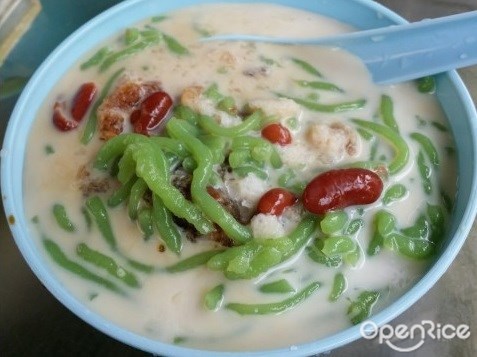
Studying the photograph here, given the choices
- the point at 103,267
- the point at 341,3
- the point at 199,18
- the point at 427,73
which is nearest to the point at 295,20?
the point at 341,3

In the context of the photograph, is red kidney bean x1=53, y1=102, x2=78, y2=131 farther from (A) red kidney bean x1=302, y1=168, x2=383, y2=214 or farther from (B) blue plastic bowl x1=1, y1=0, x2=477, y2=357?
(A) red kidney bean x1=302, y1=168, x2=383, y2=214

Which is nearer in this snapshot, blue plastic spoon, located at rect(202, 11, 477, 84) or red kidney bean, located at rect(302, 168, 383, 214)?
red kidney bean, located at rect(302, 168, 383, 214)

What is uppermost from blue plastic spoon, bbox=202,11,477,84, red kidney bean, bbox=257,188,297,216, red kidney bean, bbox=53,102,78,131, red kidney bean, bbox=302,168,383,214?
blue plastic spoon, bbox=202,11,477,84

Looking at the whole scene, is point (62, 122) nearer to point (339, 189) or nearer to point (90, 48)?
point (90, 48)

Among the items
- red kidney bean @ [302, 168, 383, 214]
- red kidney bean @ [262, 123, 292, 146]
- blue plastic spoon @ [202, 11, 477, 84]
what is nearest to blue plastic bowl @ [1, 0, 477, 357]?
blue plastic spoon @ [202, 11, 477, 84]

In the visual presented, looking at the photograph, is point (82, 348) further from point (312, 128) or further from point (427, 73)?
point (427, 73)

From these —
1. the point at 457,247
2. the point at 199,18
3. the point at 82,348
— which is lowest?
the point at 82,348

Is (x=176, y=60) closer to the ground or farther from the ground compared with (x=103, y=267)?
farther from the ground

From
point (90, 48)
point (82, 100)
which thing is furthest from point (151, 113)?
point (90, 48)
